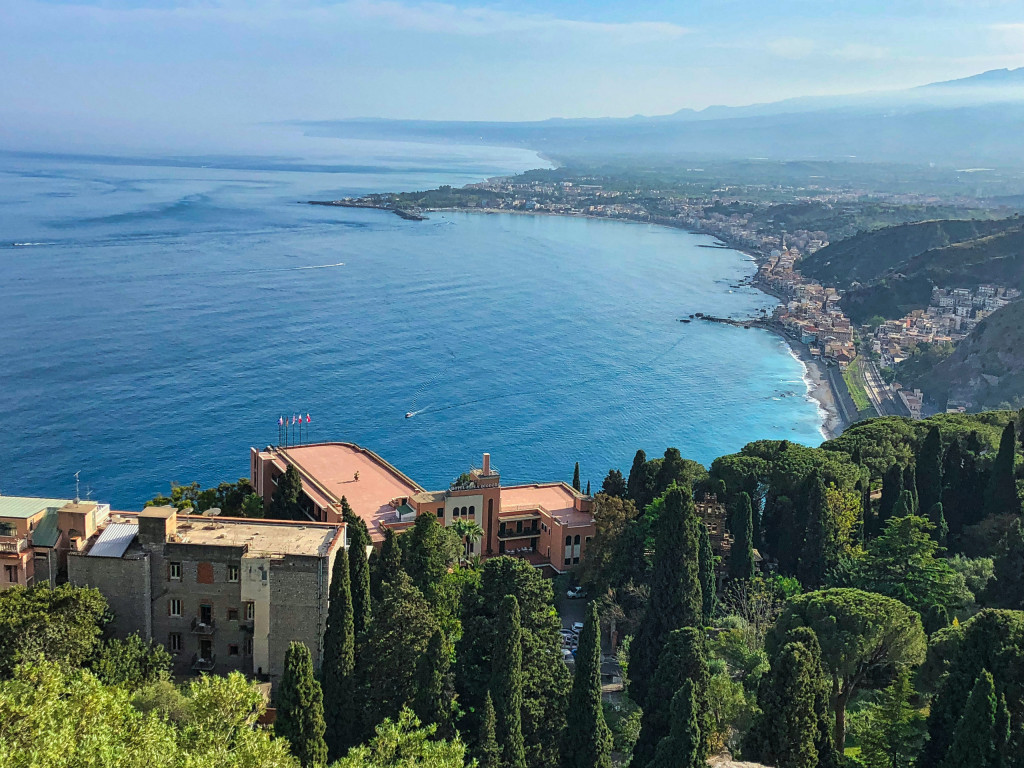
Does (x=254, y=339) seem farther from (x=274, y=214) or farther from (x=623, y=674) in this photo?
(x=274, y=214)

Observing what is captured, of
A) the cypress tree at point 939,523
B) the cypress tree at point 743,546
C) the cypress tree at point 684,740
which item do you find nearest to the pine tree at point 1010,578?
the cypress tree at point 939,523

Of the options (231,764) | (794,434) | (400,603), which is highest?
(231,764)

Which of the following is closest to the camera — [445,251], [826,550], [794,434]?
[826,550]

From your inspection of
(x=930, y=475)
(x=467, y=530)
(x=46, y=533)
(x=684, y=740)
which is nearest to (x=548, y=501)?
(x=467, y=530)

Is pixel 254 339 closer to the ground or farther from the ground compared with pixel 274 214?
closer to the ground

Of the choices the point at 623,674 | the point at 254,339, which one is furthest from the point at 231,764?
the point at 254,339

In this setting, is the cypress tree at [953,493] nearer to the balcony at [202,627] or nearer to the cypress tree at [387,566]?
the cypress tree at [387,566]

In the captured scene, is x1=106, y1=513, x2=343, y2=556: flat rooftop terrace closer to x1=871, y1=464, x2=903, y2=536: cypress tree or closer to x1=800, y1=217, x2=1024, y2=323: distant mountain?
x1=871, y1=464, x2=903, y2=536: cypress tree
